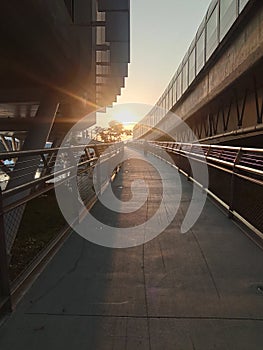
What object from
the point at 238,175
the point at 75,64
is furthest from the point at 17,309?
the point at 75,64

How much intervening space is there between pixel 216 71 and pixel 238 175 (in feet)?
34.5

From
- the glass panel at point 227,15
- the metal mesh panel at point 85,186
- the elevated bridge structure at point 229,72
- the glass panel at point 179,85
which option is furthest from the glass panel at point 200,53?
the metal mesh panel at point 85,186

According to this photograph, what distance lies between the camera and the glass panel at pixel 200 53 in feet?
53.8

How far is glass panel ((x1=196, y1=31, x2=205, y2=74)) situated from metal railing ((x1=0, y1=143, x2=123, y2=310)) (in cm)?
980

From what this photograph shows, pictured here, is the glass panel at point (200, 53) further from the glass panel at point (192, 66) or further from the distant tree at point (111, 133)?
the distant tree at point (111, 133)

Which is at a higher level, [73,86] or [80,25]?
[80,25]

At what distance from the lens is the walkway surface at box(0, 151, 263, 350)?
8.05ft

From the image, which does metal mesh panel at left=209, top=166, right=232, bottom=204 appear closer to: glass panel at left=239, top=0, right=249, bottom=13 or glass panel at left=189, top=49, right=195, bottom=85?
→ glass panel at left=239, top=0, right=249, bottom=13

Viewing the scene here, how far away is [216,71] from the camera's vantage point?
14.7m

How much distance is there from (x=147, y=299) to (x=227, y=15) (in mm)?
11562

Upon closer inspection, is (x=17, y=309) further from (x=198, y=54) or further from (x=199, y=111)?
(x=199, y=111)

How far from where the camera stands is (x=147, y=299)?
3.01 meters

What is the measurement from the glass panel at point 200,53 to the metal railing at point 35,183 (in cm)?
980

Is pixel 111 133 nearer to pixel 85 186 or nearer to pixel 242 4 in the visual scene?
pixel 242 4
